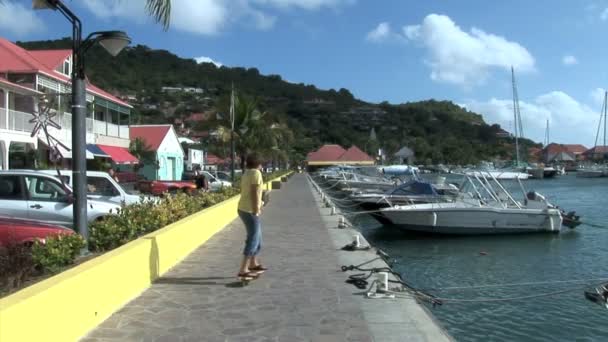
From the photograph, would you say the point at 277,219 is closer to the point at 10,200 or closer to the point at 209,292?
the point at 10,200

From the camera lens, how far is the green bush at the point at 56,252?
6.55 m

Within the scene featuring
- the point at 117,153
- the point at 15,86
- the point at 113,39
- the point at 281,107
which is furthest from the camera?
the point at 281,107

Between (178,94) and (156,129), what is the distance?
310 feet

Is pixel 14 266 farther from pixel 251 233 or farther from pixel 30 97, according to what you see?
pixel 30 97

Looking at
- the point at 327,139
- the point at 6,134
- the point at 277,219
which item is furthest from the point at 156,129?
the point at 327,139

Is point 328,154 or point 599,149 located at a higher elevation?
point 599,149

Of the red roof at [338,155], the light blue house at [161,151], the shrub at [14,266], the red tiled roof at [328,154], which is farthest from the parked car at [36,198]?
the red tiled roof at [328,154]

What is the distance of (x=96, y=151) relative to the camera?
105 ft

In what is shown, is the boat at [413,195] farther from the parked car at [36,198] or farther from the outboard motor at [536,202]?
the parked car at [36,198]

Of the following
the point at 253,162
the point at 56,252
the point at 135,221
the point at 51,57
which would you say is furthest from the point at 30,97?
the point at 56,252

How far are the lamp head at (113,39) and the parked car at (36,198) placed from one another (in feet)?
14.1

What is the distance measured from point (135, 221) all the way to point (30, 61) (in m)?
23.2

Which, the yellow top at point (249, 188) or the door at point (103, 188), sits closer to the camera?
the yellow top at point (249, 188)

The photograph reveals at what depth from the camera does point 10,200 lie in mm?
11719
